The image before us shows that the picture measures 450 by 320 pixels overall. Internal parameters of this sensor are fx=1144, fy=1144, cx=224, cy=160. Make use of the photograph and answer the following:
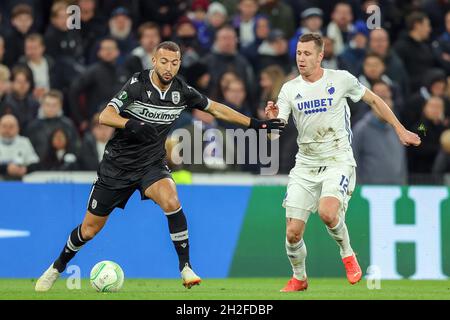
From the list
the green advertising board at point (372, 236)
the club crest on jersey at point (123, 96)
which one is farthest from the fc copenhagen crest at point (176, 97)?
the green advertising board at point (372, 236)

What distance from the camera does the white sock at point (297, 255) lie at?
38.5 feet

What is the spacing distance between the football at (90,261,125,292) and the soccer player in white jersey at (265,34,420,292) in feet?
5.76

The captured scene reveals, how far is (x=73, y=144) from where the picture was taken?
1580cm

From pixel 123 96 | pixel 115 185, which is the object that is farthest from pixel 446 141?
pixel 123 96

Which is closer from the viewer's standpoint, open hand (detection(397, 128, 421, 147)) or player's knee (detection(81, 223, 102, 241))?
open hand (detection(397, 128, 421, 147))

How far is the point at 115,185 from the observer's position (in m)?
11.8

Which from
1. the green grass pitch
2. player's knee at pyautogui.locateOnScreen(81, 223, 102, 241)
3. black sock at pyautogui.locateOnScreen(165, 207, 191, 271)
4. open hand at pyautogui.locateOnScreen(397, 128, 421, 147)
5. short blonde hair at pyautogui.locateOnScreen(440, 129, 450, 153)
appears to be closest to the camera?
the green grass pitch

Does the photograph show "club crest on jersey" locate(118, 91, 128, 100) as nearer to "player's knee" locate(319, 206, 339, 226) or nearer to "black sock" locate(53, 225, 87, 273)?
"black sock" locate(53, 225, 87, 273)

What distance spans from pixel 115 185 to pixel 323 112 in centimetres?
227

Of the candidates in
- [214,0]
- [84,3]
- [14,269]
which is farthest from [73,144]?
[214,0]

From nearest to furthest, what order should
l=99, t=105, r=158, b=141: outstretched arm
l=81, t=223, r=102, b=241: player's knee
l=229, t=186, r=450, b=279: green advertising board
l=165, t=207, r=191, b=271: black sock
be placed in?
1. l=99, t=105, r=158, b=141: outstretched arm
2. l=165, t=207, r=191, b=271: black sock
3. l=81, t=223, r=102, b=241: player's knee
4. l=229, t=186, r=450, b=279: green advertising board

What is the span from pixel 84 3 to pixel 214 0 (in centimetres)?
226

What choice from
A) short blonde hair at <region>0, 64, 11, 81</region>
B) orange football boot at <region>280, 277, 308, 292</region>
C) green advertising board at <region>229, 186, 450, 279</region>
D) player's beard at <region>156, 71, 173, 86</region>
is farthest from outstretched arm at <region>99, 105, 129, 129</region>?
short blonde hair at <region>0, 64, 11, 81</region>

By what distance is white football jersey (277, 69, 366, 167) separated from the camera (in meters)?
11.7
